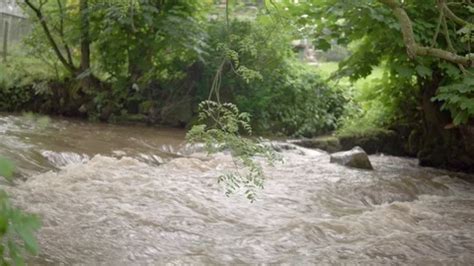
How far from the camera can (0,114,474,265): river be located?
4273 millimetres

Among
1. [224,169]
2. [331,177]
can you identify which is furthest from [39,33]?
[331,177]

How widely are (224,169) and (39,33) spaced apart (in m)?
7.15

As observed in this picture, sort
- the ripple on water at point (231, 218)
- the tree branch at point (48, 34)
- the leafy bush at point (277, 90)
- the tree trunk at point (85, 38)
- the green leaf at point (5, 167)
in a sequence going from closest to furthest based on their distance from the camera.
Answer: the green leaf at point (5, 167), the ripple on water at point (231, 218), the tree trunk at point (85, 38), the tree branch at point (48, 34), the leafy bush at point (277, 90)

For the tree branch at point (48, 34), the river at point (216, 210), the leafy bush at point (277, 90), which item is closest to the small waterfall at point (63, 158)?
the river at point (216, 210)

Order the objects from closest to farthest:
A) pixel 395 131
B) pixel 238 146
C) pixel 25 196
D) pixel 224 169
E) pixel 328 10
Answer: pixel 238 146 → pixel 25 196 → pixel 328 10 → pixel 224 169 → pixel 395 131

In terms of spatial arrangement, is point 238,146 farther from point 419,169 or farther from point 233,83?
point 233,83

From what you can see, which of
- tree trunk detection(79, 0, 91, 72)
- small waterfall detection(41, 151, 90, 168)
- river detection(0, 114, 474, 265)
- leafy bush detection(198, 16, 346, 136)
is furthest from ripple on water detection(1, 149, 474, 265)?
tree trunk detection(79, 0, 91, 72)

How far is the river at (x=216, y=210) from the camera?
427 centimetres

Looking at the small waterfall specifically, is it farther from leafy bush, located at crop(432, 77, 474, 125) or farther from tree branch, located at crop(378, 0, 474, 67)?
tree branch, located at crop(378, 0, 474, 67)

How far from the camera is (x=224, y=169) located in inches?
303

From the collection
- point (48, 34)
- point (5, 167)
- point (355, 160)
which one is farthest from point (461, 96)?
point (48, 34)

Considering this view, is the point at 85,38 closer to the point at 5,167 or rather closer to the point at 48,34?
the point at 48,34

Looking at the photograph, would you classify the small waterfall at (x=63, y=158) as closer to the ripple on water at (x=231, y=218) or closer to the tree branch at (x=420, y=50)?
the ripple on water at (x=231, y=218)

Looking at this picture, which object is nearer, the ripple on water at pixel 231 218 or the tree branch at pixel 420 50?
the tree branch at pixel 420 50
